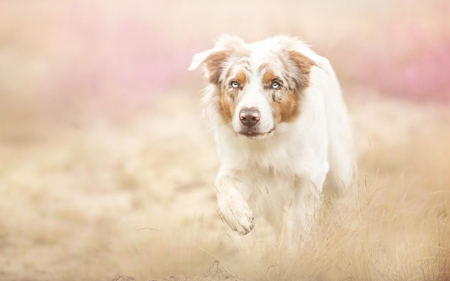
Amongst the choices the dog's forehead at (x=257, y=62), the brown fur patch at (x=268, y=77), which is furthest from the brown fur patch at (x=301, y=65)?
the brown fur patch at (x=268, y=77)

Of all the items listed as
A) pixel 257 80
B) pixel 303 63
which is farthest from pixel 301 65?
pixel 257 80

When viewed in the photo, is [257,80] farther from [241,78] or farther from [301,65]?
[301,65]

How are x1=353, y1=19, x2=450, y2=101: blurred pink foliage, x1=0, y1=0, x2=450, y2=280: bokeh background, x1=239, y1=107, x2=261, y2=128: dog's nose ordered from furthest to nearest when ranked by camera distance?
1. x1=353, y1=19, x2=450, y2=101: blurred pink foliage
2. x1=0, y1=0, x2=450, y2=280: bokeh background
3. x1=239, y1=107, x2=261, y2=128: dog's nose

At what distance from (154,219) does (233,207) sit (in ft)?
2.48


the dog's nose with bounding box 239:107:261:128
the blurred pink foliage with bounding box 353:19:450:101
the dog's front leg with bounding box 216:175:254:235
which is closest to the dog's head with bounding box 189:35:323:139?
the dog's nose with bounding box 239:107:261:128

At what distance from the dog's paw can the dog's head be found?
0.46 meters

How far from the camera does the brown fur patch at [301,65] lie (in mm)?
3455

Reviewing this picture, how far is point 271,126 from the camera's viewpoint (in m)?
3.28

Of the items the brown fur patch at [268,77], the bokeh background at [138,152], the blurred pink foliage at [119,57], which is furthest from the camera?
the blurred pink foliage at [119,57]

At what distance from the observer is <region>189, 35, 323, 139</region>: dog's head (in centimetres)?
320

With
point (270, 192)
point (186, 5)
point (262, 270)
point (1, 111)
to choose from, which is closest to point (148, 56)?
point (186, 5)

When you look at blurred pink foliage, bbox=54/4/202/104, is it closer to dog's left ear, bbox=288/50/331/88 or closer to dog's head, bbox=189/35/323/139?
dog's head, bbox=189/35/323/139

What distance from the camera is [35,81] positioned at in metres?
3.61

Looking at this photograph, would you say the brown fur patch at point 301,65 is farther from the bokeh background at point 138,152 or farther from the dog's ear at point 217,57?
the bokeh background at point 138,152
